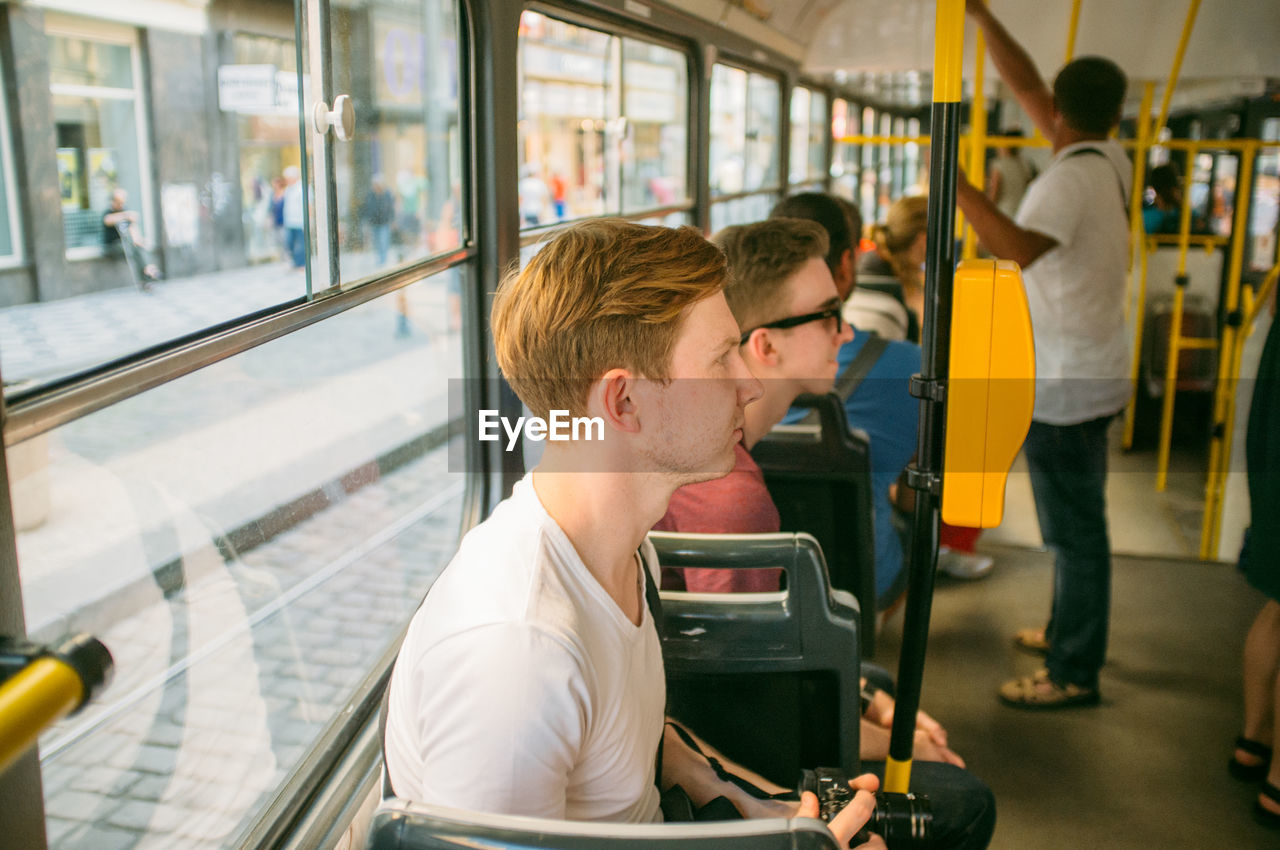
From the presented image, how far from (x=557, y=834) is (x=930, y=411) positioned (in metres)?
0.78

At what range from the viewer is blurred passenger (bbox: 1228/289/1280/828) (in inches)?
93.7

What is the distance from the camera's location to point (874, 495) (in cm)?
251

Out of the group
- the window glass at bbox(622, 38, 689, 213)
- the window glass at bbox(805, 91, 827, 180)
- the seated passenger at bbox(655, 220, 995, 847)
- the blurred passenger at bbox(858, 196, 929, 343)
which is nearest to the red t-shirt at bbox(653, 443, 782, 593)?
the seated passenger at bbox(655, 220, 995, 847)

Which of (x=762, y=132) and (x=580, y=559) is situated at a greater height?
(x=762, y=132)

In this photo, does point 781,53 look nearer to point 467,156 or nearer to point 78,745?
point 467,156

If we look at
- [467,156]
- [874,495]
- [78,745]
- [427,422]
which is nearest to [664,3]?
[467,156]

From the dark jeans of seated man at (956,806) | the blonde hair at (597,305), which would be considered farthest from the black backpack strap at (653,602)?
the dark jeans of seated man at (956,806)

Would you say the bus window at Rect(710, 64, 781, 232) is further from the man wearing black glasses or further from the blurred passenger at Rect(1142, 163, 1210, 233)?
the blurred passenger at Rect(1142, 163, 1210, 233)

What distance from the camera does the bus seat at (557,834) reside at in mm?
856

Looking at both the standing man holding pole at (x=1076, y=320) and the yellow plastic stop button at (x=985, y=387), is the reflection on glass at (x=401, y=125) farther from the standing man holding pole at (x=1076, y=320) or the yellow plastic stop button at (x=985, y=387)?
the yellow plastic stop button at (x=985, y=387)

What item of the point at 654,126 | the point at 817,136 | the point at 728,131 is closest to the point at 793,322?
the point at 654,126

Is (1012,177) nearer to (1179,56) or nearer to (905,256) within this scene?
(905,256)

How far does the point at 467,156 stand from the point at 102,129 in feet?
2.29

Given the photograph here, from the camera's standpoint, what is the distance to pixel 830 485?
7.54ft
